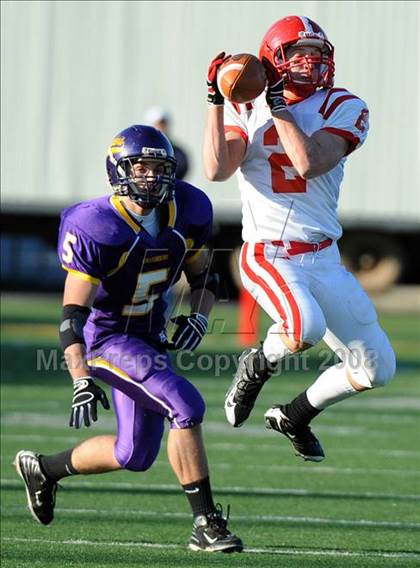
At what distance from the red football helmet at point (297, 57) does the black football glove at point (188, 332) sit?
1.01 metres

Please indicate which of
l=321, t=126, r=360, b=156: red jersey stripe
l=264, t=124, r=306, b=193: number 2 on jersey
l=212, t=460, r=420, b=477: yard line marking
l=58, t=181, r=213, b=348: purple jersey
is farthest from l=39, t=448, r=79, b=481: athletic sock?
l=212, t=460, r=420, b=477: yard line marking

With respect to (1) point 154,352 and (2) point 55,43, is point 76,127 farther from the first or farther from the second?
(1) point 154,352

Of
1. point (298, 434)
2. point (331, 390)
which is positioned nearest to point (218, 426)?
point (298, 434)

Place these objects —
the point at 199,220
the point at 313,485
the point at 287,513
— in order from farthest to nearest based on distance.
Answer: the point at 313,485 < the point at 287,513 < the point at 199,220

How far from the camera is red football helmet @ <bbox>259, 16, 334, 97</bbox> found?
537cm

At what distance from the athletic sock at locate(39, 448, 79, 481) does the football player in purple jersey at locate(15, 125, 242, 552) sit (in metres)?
0.05

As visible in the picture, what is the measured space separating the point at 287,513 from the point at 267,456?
73.2 inches

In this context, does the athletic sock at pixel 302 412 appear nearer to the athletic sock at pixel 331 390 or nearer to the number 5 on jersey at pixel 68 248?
the athletic sock at pixel 331 390

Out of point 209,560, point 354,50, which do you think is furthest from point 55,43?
point 209,560

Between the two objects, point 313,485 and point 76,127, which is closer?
point 313,485

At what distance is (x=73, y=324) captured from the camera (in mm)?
5277

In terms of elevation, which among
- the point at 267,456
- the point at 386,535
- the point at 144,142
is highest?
the point at 144,142

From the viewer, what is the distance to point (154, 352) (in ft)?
18.1

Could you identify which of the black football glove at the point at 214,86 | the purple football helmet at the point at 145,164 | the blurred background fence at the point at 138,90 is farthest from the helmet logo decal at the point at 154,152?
the blurred background fence at the point at 138,90
